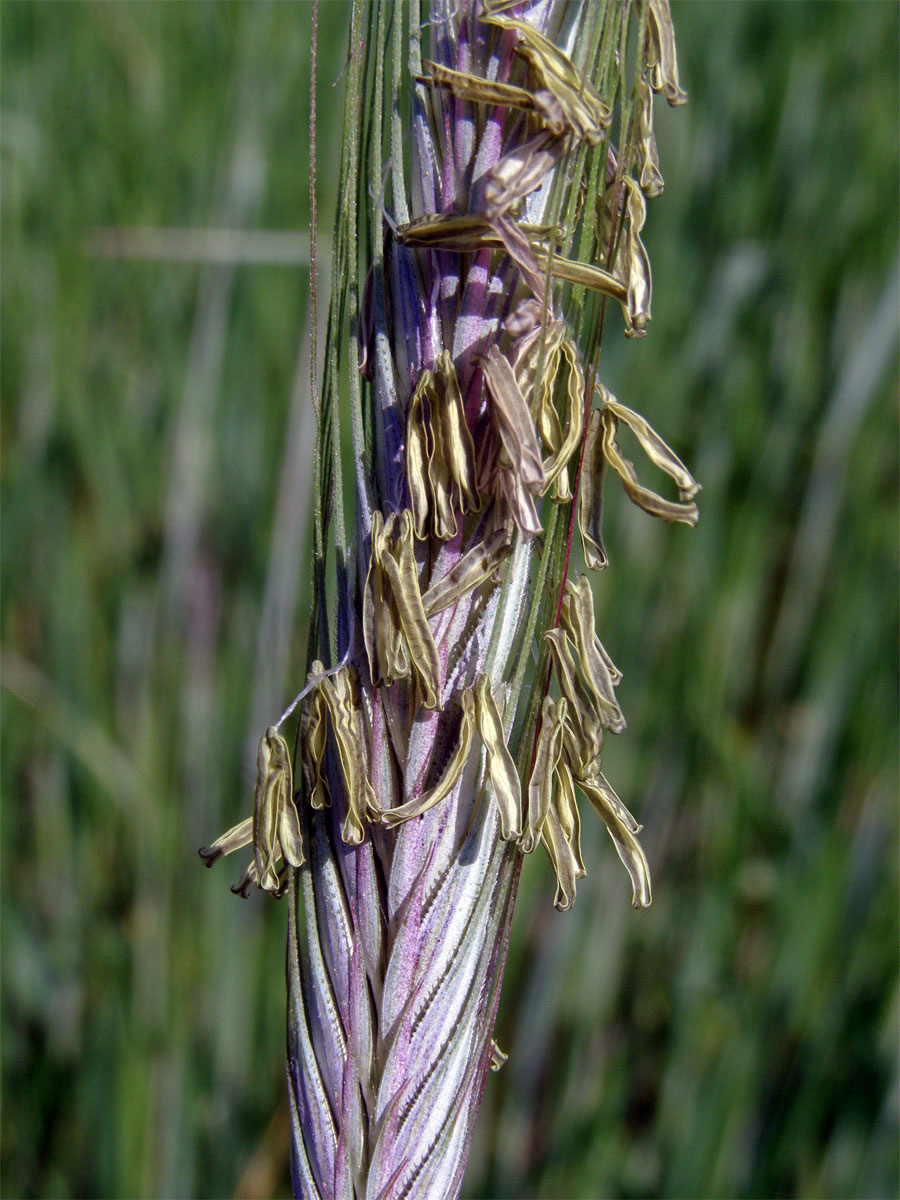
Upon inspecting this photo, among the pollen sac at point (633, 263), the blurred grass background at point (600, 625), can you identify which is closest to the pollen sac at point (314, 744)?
the pollen sac at point (633, 263)

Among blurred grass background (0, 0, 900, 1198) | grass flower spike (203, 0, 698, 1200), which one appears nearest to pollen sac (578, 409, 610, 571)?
grass flower spike (203, 0, 698, 1200)

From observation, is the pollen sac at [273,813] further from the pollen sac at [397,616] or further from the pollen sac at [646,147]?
the pollen sac at [646,147]

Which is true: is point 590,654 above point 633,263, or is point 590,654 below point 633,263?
below

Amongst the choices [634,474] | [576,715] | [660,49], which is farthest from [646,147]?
[576,715]

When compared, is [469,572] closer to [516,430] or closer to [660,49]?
[516,430]

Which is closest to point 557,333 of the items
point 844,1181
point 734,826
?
point 734,826

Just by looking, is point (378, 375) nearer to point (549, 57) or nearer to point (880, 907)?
point (549, 57)

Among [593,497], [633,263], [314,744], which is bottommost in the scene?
[314,744]

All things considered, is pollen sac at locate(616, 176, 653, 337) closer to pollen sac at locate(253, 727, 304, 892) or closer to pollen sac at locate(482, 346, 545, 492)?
pollen sac at locate(482, 346, 545, 492)
